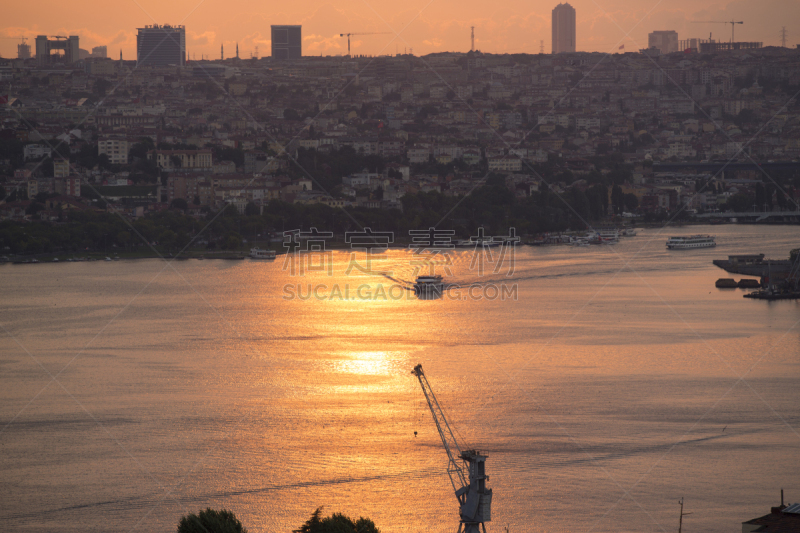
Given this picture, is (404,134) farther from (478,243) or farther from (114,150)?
(478,243)

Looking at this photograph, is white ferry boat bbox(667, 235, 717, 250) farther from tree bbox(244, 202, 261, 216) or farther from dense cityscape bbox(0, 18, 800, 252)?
tree bbox(244, 202, 261, 216)

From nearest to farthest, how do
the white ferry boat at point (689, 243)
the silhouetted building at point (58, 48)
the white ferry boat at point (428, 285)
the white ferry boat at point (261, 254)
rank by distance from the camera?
the white ferry boat at point (428, 285)
the white ferry boat at point (261, 254)
the white ferry boat at point (689, 243)
the silhouetted building at point (58, 48)

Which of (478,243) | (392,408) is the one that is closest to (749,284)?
(478,243)

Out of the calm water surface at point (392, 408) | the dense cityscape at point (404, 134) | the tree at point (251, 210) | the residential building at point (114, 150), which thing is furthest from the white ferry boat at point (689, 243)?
the residential building at point (114, 150)

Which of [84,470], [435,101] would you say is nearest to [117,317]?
[84,470]

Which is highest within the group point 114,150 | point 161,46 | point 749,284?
point 161,46

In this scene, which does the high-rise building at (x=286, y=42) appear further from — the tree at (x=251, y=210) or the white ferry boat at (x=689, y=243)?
the white ferry boat at (x=689, y=243)

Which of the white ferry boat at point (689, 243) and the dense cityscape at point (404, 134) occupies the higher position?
the dense cityscape at point (404, 134)
